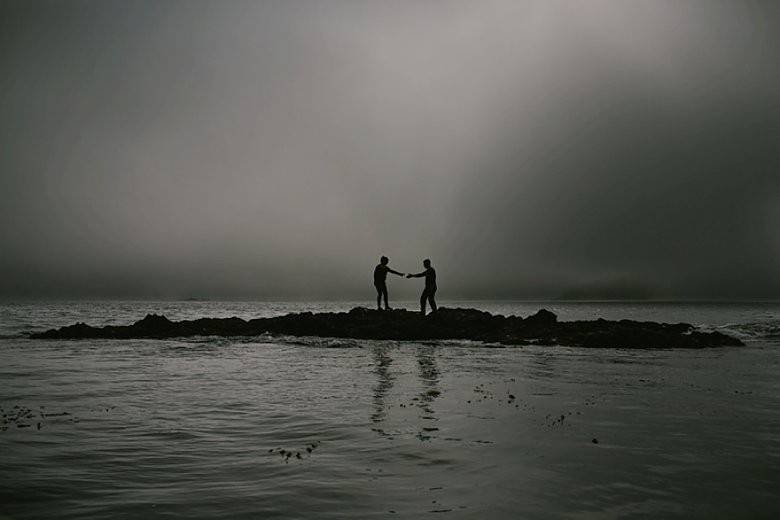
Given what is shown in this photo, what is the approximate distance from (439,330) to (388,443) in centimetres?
2338

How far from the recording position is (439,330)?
103 feet

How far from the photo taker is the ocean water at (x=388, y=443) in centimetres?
567

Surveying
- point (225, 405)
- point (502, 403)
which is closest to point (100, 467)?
point (225, 405)

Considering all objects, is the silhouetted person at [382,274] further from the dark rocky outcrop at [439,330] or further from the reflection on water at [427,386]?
the reflection on water at [427,386]

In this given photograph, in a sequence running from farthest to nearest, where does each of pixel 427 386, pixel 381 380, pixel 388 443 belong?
pixel 381 380
pixel 427 386
pixel 388 443

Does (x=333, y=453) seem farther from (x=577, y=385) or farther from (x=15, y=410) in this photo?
(x=577, y=385)

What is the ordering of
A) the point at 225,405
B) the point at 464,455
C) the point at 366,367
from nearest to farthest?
1. the point at 464,455
2. the point at 225,405
3. the point at 366,367

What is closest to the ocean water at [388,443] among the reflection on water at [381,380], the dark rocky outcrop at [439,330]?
the reflection on water at [381,380]

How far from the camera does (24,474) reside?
6.66 metres

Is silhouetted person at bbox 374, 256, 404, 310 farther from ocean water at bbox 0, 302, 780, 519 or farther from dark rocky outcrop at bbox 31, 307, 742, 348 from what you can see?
ocean water at bbox 0, 302, 780, 519

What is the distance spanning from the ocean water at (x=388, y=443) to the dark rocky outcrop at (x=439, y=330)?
1122 cm

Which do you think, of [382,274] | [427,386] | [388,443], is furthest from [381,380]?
[382,274]

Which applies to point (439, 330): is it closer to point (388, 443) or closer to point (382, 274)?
point (382, 274)

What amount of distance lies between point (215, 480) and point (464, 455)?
3452mm
